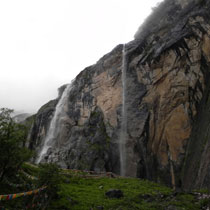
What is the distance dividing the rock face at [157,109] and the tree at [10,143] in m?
12.0

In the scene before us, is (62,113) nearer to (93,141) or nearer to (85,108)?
(85,108)

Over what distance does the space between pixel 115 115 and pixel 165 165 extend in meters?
11.2

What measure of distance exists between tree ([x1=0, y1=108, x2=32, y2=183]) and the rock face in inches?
474

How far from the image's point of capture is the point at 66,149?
34.1m

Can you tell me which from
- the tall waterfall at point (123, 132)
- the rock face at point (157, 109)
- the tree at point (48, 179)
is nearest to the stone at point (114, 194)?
the tree at point (48, 179)

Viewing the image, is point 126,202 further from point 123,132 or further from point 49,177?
point 123,132

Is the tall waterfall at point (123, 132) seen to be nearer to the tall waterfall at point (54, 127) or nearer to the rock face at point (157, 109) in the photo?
the rock face at point (157, 109)

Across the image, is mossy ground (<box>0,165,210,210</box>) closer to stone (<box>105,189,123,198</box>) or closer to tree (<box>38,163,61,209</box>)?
stone (<box>105,189,123,198</box>)

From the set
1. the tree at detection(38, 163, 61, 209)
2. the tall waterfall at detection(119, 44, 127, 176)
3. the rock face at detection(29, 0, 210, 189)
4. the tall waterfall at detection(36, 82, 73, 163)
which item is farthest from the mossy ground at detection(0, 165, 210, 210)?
the tall waterfall at detection(36, 82, 73, 163)

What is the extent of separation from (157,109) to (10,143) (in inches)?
797

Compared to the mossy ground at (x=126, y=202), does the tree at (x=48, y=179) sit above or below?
above

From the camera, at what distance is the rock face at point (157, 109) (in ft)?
73.7

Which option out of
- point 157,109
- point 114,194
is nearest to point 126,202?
point 114,194

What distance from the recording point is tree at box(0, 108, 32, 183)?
952 centimetres
